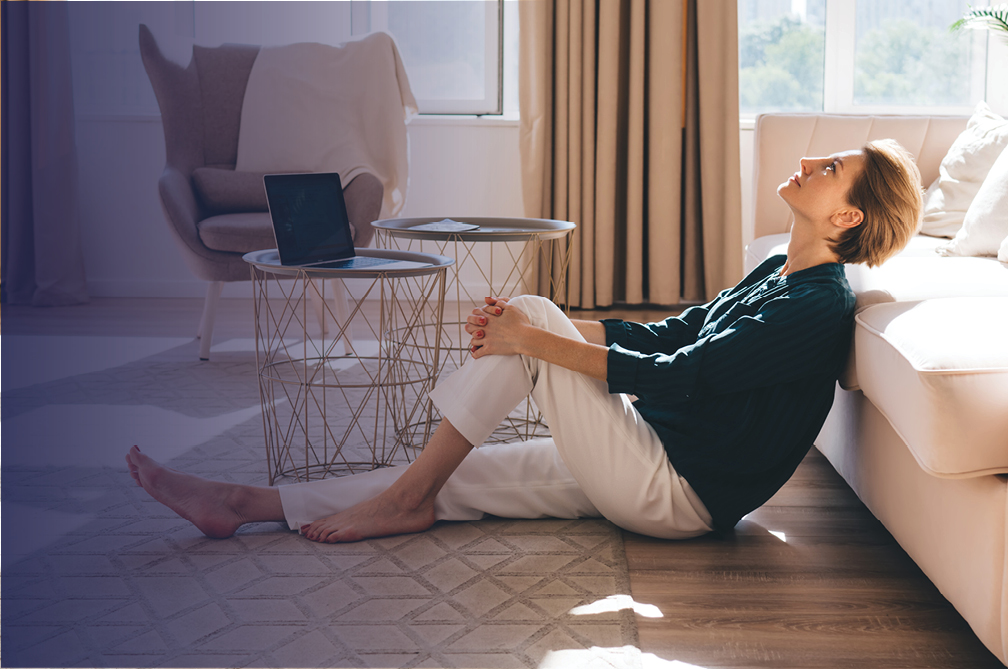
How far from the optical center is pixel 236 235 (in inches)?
109

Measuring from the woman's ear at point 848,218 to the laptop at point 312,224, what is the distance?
756 millimetres

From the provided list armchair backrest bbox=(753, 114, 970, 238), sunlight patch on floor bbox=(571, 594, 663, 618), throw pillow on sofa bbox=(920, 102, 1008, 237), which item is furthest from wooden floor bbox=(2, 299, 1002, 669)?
armchair backrest bbox=(753, 114, 970, 238)

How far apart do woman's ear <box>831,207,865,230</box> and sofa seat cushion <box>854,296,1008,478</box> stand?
0.24 meters

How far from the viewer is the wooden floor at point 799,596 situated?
1.13 metres

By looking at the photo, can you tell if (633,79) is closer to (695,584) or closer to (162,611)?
(695,584)

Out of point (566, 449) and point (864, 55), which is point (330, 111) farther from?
point (864, 55)

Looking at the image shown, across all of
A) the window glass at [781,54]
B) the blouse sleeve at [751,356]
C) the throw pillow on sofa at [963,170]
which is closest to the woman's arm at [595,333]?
the blouse sleeve at [751,356]

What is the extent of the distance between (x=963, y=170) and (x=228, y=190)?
2.34 metres

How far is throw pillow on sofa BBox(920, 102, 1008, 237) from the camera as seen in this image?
2326 mm

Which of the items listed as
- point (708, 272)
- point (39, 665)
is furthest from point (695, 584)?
point (708, 272)

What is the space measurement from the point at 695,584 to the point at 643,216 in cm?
275

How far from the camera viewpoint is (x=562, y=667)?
1091 millimetres

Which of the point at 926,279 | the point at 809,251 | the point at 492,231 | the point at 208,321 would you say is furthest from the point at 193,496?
the point at 208,321

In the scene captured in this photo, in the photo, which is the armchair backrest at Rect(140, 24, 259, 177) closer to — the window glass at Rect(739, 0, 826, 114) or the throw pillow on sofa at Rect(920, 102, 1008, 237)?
the window glass at Rect(739, 0, 826, 114)
